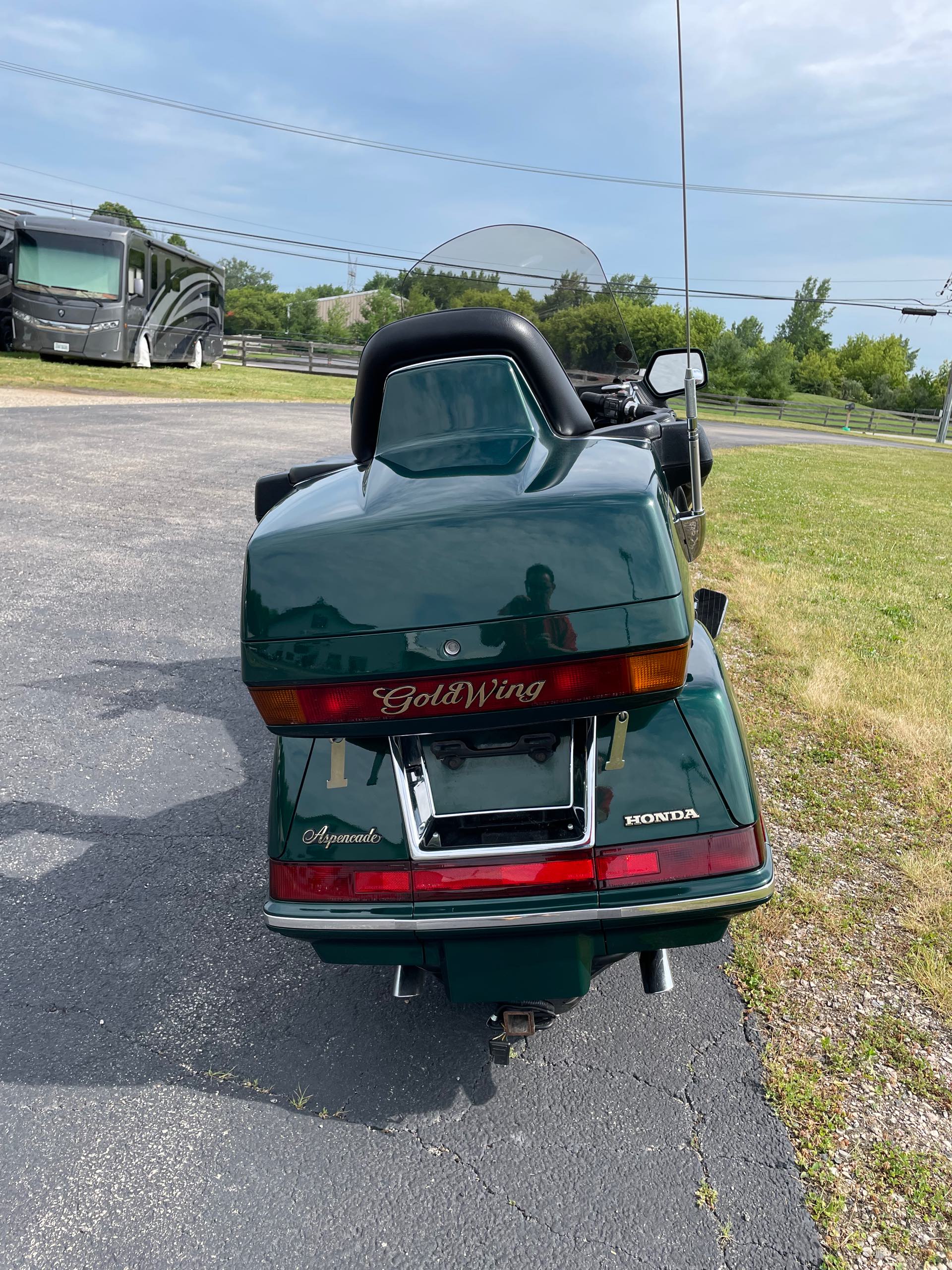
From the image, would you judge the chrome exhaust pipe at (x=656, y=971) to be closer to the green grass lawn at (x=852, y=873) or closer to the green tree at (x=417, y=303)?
the green grass lawn at (x=852, y=873)

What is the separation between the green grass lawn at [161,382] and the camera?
19.1 metres

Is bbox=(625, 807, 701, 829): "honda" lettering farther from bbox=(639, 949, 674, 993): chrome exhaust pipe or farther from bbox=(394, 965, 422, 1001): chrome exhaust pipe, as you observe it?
bbox=(394, 965, 422, 1001): chrome exhaust pipe

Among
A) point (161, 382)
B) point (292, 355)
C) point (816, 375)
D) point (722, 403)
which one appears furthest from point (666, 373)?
point (816, 375)

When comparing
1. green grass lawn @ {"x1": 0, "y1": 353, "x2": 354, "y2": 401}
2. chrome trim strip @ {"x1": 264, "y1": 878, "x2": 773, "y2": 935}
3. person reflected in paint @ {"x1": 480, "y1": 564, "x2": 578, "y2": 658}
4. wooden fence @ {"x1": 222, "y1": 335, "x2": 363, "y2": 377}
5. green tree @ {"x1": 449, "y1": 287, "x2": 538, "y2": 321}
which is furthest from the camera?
wooden fence @ {"x1": 222, "y1": 335, "x2": 363, "y2": 377}

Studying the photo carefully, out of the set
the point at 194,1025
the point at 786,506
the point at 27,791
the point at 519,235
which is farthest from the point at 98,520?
the point at 786,506

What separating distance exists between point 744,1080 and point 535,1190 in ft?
1.98

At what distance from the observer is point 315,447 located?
12.5 metres

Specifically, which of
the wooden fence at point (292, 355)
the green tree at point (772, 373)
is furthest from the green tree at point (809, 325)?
the wooden fence at point (292, 355)

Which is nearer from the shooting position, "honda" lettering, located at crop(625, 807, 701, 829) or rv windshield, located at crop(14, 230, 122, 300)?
"honda" lettering, located at crop(625, 807, 701, 829)

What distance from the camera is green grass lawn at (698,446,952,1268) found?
1.92 metres

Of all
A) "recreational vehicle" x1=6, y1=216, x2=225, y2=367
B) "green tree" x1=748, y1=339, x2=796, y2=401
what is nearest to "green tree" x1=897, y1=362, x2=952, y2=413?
"green tree" x1=748, y1=339, x2=796, y2=401

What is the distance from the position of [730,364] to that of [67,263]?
5814 cm

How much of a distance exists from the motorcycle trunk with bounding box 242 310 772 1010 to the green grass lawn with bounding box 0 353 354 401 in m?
18.8

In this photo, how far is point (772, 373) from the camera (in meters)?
65.8
